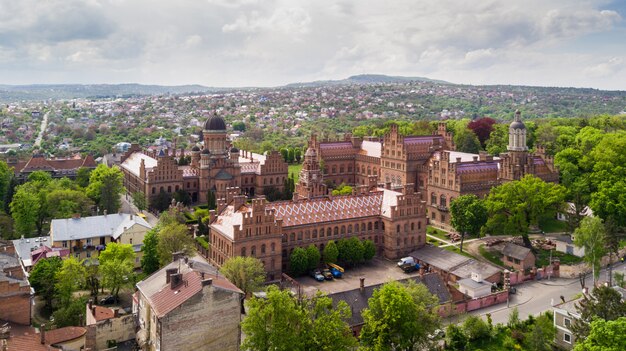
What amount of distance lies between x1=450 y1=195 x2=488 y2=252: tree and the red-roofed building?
42.2m

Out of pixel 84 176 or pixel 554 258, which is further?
pixel 84 176

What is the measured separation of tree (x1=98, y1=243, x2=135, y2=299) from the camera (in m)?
59.9

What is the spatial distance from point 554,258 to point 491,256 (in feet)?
30.5

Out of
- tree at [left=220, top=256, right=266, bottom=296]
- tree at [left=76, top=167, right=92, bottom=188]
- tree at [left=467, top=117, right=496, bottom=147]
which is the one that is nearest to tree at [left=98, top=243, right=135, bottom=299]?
tree at [left=220, top=256, right=266, bottom=296]

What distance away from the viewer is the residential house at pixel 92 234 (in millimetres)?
76250

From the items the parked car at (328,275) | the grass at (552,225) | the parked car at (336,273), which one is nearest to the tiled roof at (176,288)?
the parked car at (328,275)

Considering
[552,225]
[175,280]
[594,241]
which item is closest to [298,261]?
[175,280]

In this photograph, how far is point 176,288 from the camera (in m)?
48.9

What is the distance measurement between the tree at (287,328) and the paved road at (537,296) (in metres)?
26.3

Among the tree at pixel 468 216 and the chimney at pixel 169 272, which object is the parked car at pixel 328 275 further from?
the chimney at pixel 169 272

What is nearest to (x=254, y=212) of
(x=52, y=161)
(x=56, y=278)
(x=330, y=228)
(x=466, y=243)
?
(x=330, y=228)

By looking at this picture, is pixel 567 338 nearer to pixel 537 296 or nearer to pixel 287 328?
pixel 537 296

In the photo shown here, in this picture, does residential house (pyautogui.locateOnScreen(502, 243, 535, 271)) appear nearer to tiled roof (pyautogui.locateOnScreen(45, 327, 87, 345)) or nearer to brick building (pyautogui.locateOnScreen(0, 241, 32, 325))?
tiled roof (pyautogui.locateOnScreen(45, 327, 87, 345))

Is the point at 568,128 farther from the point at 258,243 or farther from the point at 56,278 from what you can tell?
the point at 56,278
